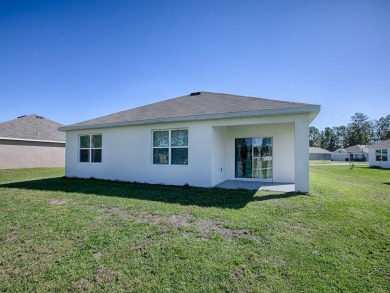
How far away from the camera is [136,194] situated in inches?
305

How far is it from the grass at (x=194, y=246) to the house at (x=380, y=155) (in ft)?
92.0

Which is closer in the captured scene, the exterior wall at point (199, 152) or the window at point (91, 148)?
the exterior wall at point (199, 152)

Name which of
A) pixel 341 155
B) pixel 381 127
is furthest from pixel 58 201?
pixel 381 127

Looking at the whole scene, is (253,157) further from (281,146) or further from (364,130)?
(364,130)

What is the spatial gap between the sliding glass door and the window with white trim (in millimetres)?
26836

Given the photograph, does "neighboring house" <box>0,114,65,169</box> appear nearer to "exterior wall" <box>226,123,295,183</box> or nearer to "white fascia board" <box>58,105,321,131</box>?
"white fascia board" <box>58,105,321,131</box>

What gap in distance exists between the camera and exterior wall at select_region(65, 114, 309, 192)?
343 inches

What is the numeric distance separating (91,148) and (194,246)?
10802 millimetres

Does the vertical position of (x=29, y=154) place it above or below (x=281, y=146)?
below

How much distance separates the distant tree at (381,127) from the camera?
70.8 m

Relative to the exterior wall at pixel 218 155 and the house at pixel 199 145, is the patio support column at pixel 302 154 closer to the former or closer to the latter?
the house at pixel 199 145

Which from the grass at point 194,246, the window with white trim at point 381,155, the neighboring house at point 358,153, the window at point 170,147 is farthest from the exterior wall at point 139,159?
the neighboring house at point 358,153

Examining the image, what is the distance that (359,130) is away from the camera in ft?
237

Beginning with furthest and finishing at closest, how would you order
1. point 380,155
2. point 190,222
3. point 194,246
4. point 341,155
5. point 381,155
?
1. point 341,155
2. point 380,155
3. point 381,155
4. point 190,222
5. point 194,246
